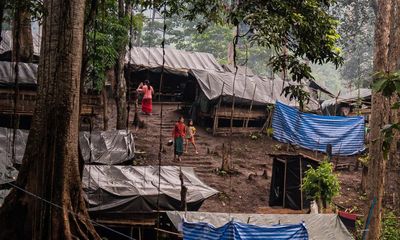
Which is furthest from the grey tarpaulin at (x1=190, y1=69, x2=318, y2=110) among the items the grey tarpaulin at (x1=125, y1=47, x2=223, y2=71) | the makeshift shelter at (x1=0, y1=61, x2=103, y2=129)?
the makeshift shelter at (x1=0, y1=61, x2=103, y2=129)

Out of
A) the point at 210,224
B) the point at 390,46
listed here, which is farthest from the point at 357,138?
the point at 210,224

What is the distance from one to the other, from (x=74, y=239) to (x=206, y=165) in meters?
11.4

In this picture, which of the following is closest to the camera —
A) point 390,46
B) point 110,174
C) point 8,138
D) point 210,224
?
point 210,224

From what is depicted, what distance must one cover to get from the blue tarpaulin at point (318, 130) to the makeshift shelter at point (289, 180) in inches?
110

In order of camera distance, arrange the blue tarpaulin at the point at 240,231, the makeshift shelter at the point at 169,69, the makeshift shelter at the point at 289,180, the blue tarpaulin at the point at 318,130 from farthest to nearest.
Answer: the makeshift shelter at the point at 169,69 → the blue tarpaulin at the point at 318,130 → the makeshift shelter at the point at 289,180 → the blue tarpaulin at the point at 240,231

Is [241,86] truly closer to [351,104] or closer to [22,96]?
[351,104]

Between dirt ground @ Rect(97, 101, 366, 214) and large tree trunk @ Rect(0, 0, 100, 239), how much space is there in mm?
→ 7159

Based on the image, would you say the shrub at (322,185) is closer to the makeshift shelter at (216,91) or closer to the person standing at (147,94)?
the makeshift shelter at (216,91)

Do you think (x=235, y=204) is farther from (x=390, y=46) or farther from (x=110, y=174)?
(x=390, y=46)

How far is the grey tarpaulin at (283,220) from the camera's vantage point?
9.02 metres

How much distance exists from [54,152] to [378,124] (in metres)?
6.18

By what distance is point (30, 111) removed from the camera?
16219 mm

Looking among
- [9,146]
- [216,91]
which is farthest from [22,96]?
[216,91]

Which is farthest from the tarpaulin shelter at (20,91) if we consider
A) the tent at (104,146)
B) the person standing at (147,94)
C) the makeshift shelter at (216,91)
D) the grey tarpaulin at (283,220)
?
the grey tarpaulin at (283,220)
